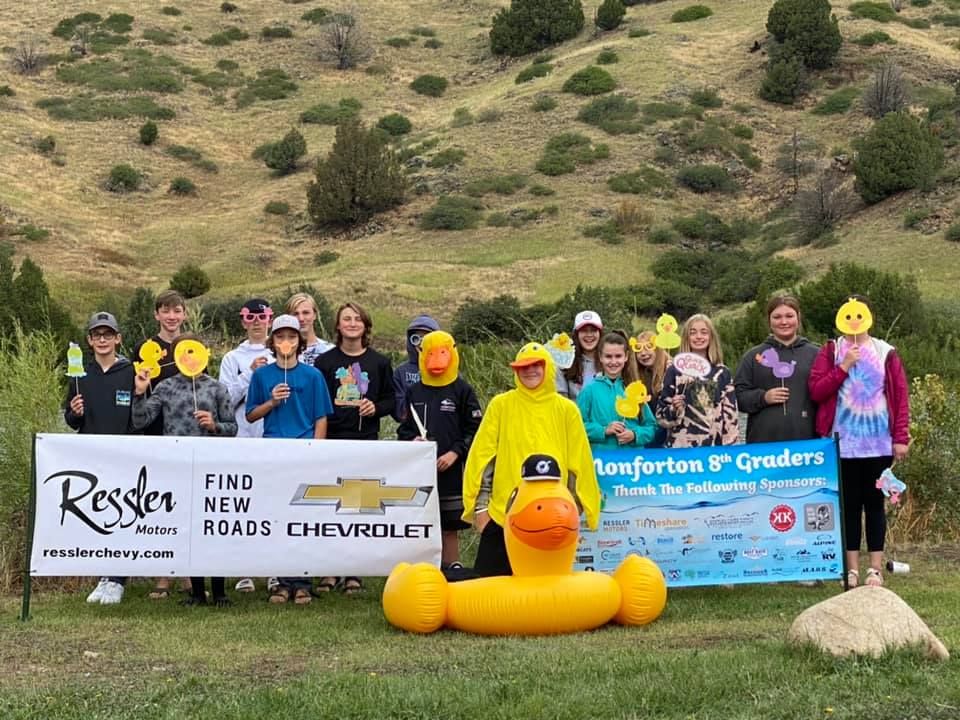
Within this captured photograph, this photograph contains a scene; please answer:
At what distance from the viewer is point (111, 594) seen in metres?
8.41

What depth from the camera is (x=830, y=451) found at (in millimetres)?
8242

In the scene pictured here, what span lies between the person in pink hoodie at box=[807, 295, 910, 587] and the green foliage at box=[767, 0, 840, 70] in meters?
56.1

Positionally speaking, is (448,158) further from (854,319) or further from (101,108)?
(854,319)

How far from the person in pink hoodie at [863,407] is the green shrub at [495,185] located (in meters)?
44.1

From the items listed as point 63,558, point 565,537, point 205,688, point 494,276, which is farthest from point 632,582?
point 494,276

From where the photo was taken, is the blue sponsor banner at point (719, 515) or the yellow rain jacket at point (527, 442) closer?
the yellow rain jacket at point (527, 442)

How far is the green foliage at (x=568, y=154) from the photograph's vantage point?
176 feet

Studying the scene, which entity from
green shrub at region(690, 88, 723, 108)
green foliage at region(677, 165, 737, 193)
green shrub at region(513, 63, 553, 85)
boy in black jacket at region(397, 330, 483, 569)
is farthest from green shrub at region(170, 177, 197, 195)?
boy in black jacket at region(397, 330, 483, 569)

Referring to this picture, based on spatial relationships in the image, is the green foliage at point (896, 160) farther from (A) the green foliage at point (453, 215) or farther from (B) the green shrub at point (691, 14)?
(B) the green shrub at point (691, 14)

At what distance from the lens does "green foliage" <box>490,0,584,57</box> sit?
7419cm

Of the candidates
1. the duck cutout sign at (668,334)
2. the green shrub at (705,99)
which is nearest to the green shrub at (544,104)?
the green shrub at (705,99)

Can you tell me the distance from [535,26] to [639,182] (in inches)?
996

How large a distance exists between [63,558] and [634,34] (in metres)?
65.7

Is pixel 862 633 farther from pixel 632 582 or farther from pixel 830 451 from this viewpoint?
pixel 830 451
